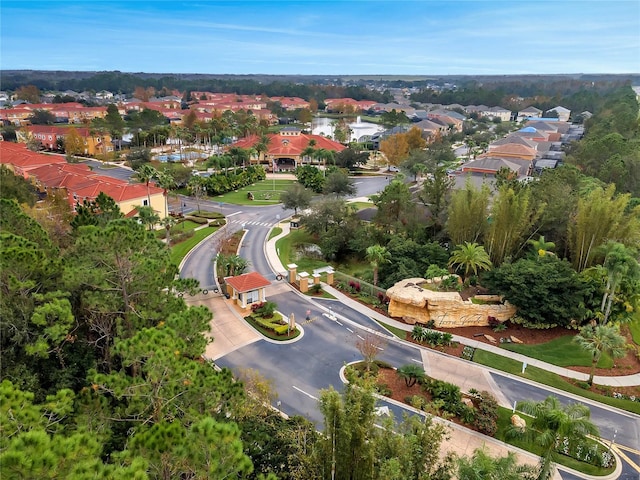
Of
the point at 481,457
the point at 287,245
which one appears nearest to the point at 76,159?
the point at 287,245

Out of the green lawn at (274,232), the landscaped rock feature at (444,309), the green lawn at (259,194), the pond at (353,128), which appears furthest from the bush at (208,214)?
the pond at (353,128)

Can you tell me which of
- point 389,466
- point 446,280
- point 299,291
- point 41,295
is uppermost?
point 41,295

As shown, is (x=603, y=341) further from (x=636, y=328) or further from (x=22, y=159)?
(x=22, y=159)

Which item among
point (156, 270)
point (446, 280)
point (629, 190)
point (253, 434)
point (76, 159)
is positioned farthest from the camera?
point (76, 159)

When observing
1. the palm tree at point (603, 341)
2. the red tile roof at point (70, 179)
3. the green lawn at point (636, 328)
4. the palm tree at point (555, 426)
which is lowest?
the green lawn at point (636, 328)

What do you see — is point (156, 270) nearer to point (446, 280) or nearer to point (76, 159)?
point (446, 280)

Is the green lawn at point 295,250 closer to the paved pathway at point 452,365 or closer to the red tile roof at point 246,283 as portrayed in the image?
the paved pathway at point 452,365

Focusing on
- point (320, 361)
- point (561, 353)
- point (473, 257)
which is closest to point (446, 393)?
point (320, 361)
